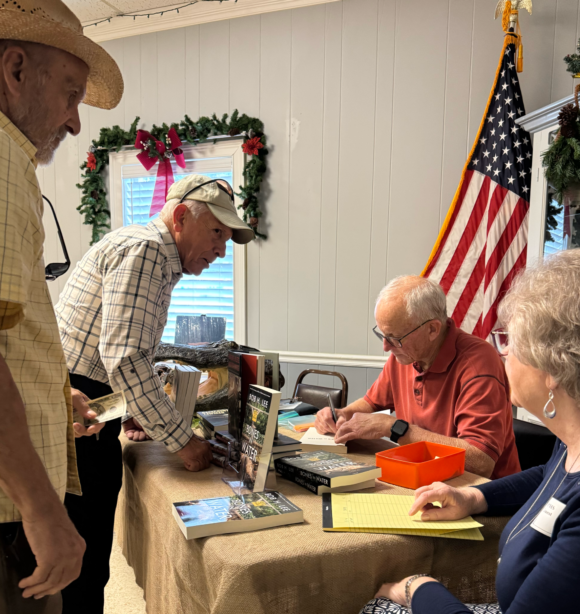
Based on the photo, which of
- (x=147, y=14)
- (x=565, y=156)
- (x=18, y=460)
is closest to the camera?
(x=18, y=460)

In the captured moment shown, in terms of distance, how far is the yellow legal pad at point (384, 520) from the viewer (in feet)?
3.78

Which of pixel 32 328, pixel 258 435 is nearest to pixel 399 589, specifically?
pixel 258 435

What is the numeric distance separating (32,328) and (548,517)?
1.03m

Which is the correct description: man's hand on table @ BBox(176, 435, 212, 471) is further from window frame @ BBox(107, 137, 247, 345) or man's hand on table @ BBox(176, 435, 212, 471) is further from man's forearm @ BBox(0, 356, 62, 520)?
window frame @ BBox(107, 137, 247, 345)

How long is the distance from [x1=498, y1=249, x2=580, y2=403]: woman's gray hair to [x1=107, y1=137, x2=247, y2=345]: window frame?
10.3 ft

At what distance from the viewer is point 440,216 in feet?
11.6

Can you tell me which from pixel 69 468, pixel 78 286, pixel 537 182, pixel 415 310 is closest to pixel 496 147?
pixel 537 182

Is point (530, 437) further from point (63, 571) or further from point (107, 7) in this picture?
point (107, 7)

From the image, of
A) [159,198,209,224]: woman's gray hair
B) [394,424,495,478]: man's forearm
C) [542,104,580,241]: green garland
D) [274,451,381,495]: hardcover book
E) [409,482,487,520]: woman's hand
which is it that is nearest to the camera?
[409,482,487,520]: woman's hand

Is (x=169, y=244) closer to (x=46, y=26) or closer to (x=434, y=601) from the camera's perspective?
(x=46, y=26)

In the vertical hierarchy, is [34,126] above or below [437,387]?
above

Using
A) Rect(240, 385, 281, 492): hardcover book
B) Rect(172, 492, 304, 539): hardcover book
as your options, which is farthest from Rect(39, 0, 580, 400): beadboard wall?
Rect(172, 492, 304, 539): hardcover book

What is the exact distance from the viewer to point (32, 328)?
978 mm

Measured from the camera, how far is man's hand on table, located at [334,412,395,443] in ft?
5.66
